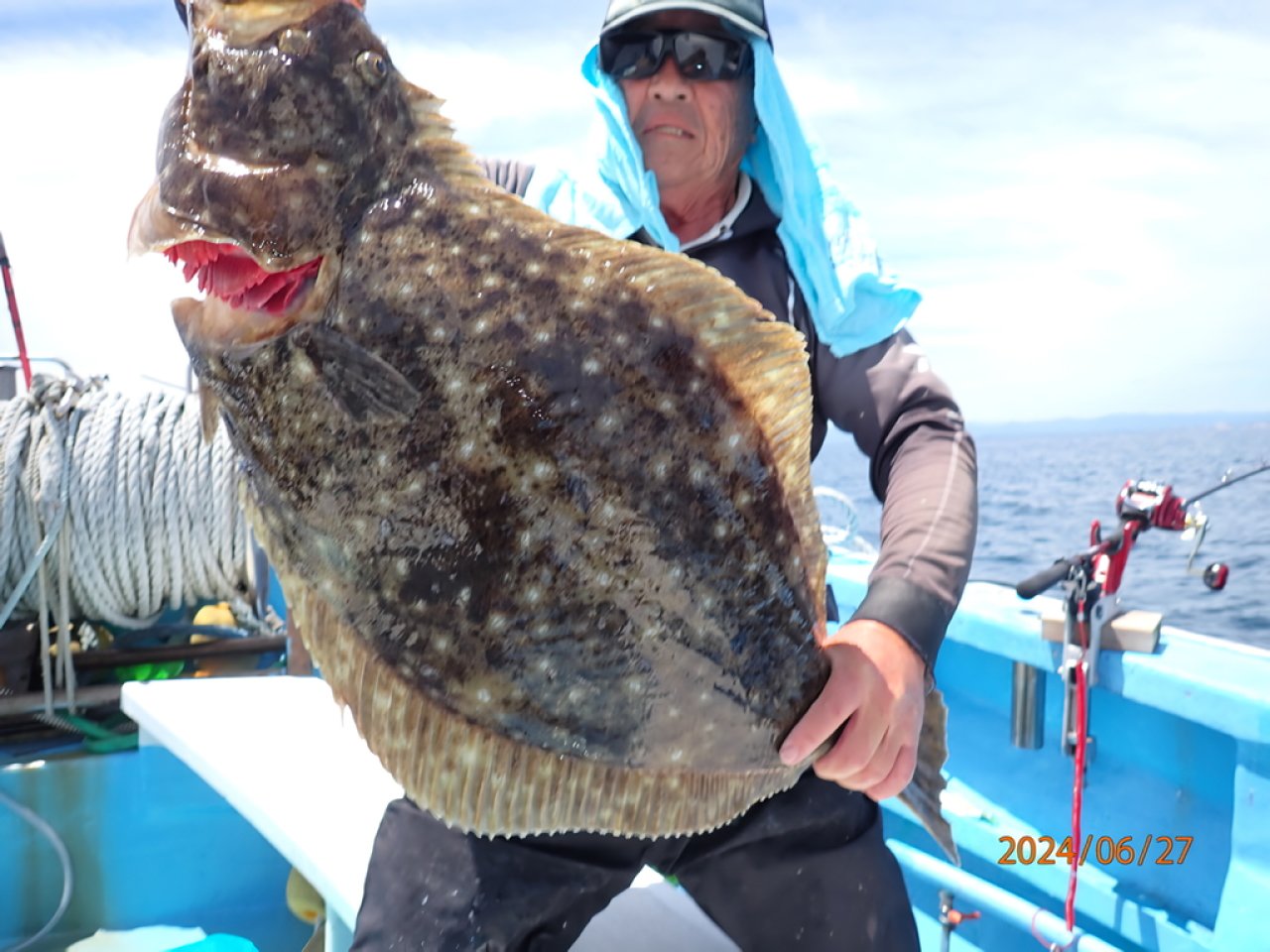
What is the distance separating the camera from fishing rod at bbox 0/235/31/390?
464 cm

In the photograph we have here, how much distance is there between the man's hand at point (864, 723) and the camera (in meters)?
1.54

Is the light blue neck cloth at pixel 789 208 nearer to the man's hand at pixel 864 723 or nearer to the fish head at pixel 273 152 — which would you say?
the man's hand at pixel 864 723

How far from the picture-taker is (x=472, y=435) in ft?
4.31

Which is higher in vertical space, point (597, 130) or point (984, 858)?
point (597, 130)

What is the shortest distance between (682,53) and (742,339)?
1204mm

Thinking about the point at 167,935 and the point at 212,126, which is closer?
the point at 212,126

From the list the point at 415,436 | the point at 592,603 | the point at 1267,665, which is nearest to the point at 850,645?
the point at 592,603

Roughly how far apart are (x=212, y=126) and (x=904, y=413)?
1488mm

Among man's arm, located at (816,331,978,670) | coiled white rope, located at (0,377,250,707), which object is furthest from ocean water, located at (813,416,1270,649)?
coiled white rope, located at (0,377,250,707)

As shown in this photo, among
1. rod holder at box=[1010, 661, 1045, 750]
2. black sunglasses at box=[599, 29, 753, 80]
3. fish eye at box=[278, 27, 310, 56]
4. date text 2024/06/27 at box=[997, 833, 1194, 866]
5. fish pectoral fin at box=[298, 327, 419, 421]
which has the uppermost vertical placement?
black sunglasses at box=[599, 29, 753, 80]

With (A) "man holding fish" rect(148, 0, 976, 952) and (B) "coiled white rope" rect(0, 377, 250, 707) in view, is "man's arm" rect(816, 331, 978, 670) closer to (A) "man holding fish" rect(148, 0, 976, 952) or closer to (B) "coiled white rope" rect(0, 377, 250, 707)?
(A) "man holding fish" rect(148, 0, 976, 952)

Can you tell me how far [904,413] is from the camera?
2.17m

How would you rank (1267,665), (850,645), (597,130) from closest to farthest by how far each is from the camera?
1. (850,645)
2. (597,130)
3. (1267,665)

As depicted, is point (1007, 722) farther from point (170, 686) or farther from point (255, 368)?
point (255, 368)
